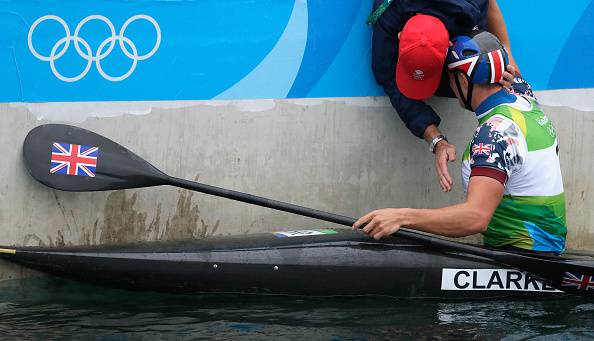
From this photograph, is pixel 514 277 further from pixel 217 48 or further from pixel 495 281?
pixel 217 48

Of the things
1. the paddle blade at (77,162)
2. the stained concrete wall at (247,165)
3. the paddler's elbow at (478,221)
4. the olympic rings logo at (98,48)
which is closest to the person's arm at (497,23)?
the stained concrete wall at (247,165)

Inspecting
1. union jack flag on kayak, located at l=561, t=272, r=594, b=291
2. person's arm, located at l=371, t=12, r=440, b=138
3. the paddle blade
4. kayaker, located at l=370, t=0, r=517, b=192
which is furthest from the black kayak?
person's arm, located at l=371, t=12, r=440, b=138

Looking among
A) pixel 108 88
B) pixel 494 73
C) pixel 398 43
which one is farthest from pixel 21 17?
pixel 494 73

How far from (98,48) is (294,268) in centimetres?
160

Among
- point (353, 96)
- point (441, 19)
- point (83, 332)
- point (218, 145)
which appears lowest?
point (83, 332)

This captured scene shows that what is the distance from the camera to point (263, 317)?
504cm

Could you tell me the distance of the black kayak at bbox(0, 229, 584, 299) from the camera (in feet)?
17.0

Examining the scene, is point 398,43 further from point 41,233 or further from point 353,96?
point 41,233

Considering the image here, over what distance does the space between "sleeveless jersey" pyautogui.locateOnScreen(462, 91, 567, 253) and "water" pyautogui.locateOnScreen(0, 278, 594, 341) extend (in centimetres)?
39

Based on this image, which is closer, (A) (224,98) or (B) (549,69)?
(A) (224,98)

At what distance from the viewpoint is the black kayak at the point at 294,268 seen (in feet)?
17.0

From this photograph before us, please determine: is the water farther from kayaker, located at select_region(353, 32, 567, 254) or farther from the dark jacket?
the dark jacket

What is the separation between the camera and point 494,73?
5.03m

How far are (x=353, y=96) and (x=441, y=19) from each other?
30.9 inches
